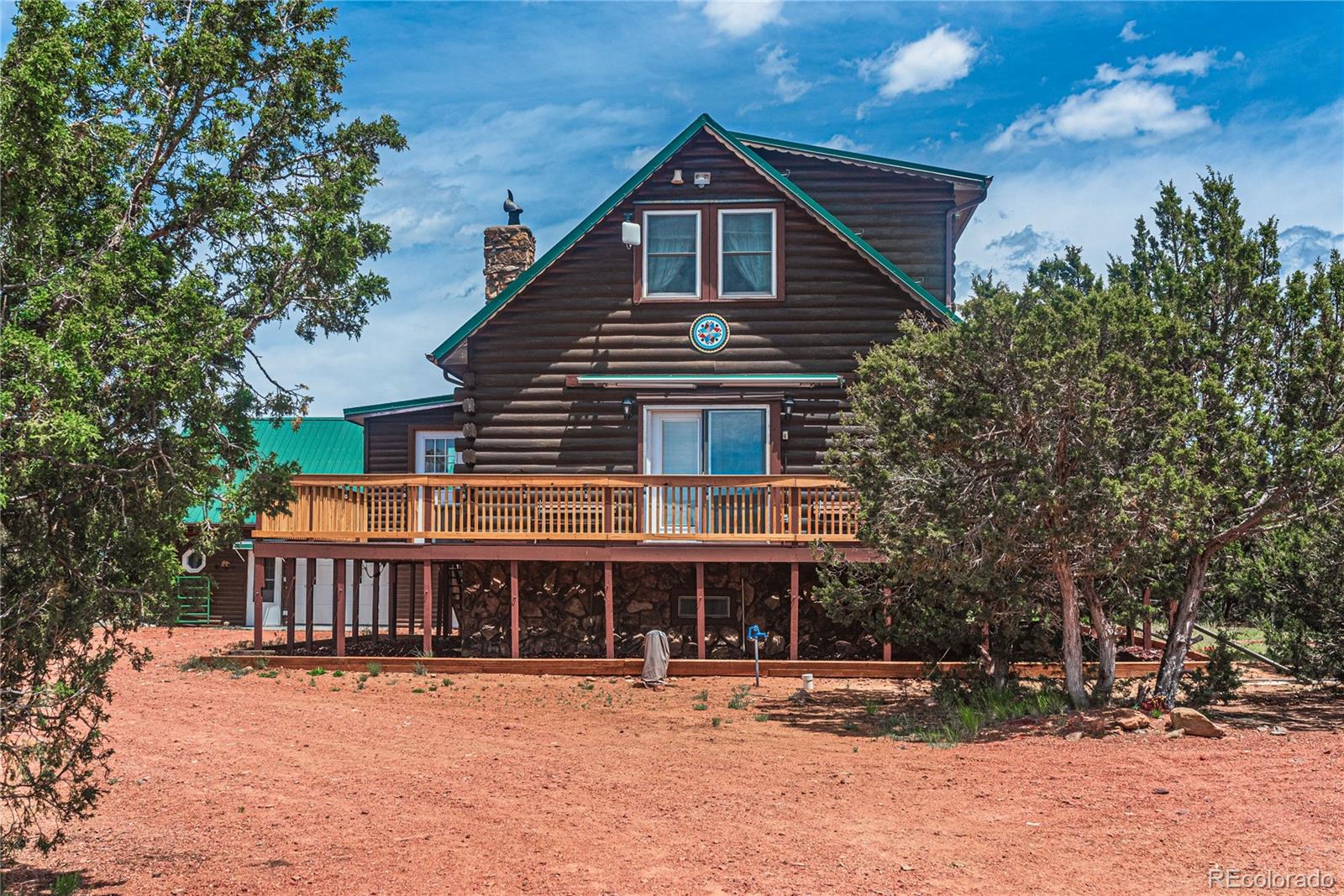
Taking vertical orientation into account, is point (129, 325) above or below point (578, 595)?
above

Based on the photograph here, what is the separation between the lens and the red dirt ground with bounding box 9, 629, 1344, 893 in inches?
314

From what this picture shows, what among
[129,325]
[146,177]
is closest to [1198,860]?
[129,325]

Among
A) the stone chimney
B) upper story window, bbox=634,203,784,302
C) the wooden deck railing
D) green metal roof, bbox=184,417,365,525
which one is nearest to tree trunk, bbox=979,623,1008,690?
the wooden deck railing

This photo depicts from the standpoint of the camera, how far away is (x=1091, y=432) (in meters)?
12.0

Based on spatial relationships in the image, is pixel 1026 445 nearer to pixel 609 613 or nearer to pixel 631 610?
pixel 609 613

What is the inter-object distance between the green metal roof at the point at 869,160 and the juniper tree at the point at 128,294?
46.9 feet

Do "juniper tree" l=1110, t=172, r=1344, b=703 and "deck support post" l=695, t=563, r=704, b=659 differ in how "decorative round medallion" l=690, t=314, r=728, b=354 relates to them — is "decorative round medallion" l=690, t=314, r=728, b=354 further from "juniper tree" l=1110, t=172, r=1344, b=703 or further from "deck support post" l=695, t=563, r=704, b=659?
"juniper tree" l=1110, t=172, r=1344, b=703

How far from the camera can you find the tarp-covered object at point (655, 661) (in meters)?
17.2

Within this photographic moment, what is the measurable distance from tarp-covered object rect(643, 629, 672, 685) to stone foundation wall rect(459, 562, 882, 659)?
79.9 inches

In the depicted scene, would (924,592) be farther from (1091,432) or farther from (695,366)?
(695,366)

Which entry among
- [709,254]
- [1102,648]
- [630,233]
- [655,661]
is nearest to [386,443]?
[630,233]

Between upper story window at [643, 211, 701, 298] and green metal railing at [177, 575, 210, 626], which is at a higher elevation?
upper story window at [643, 211, 701, 298]

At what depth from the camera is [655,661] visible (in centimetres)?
1725

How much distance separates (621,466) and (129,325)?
13104 mm
